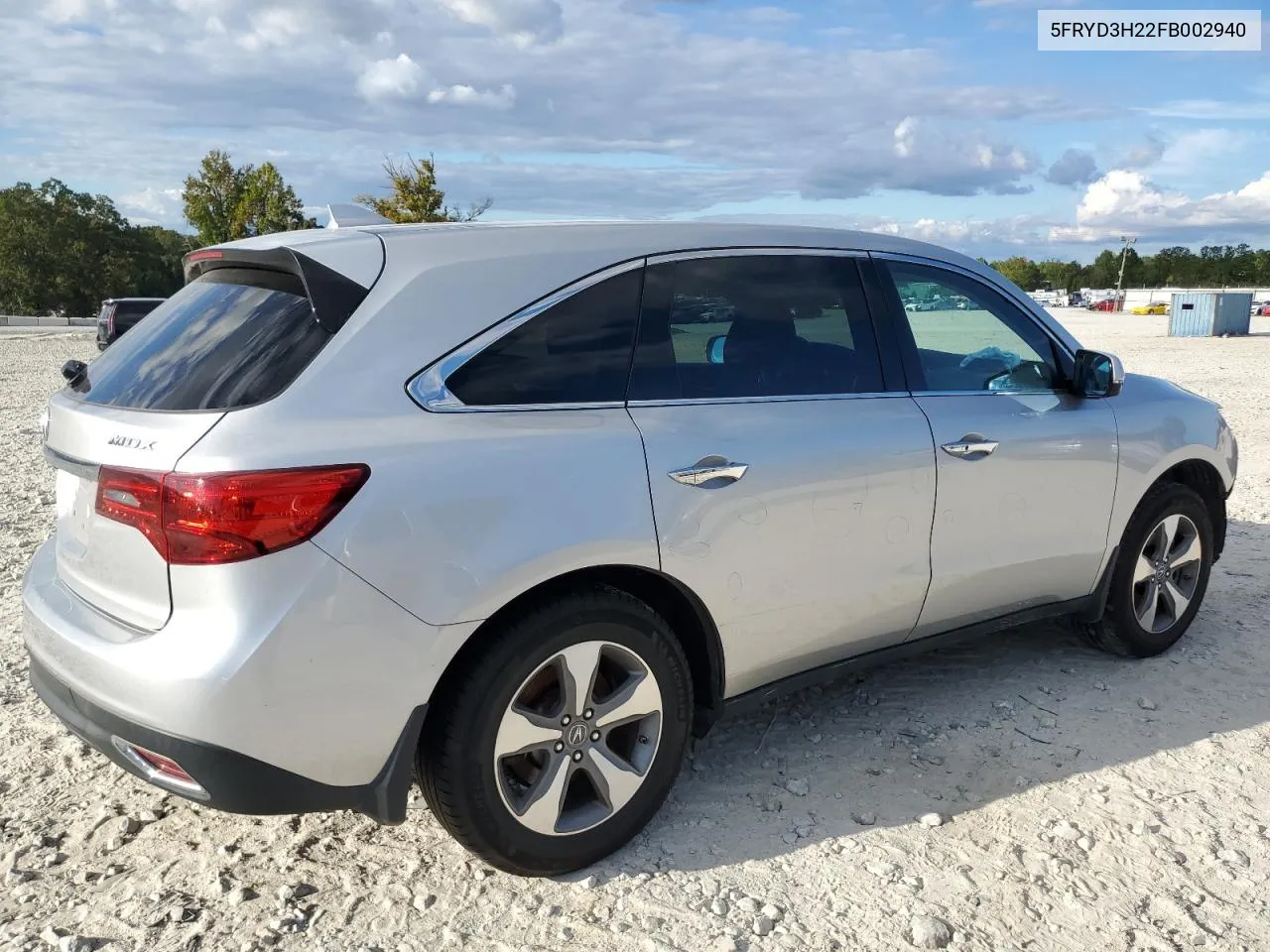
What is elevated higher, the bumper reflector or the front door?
the front door

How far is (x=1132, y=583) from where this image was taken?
14.5ft

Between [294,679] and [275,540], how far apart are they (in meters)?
0.33

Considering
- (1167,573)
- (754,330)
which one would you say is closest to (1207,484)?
(1167,573)

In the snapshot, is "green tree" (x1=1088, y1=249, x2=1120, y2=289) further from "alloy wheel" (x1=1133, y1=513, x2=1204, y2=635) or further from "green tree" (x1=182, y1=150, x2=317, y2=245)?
"alloy wheel" (x1=1133, y1=513, x2=1204, y2=635)

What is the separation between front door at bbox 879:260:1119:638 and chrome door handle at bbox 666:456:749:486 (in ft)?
2.89

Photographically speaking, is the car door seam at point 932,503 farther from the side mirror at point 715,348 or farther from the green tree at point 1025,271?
the green tree at point 1025,271

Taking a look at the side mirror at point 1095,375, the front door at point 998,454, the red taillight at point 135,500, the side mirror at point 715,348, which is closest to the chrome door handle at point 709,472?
the side mirror at point 715,348

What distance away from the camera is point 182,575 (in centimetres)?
241

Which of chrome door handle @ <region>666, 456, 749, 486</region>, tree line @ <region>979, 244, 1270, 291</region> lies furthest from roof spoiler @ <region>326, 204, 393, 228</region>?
tree line @ <region>979, 244, 1270, 291</region>

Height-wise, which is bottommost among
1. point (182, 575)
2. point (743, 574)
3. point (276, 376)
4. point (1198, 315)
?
point (1198, 315)

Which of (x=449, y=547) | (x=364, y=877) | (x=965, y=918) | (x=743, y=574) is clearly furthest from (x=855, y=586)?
(x=364, y=877)

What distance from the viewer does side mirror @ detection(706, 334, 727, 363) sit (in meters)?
3.20

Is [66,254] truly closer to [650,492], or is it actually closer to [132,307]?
[132,307]

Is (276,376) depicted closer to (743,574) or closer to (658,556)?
(658,556)
